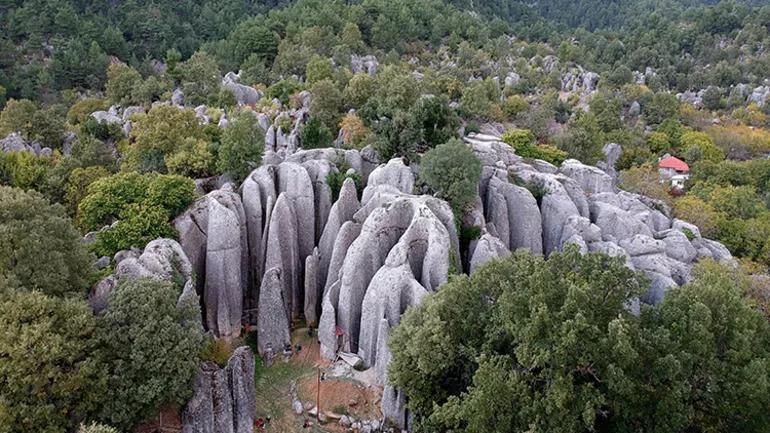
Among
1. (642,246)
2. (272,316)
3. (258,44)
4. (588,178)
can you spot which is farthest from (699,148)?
(272,316)

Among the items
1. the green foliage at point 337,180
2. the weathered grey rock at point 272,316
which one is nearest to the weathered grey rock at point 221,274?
the weathered grey rock at point 272,316

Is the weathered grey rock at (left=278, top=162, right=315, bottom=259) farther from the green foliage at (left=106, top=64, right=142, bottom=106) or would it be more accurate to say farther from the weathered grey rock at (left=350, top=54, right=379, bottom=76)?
the weathered grey rock at (left=350, top=54, right=379, bottom=76)

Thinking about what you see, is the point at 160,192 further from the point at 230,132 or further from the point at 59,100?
the point at 59,100

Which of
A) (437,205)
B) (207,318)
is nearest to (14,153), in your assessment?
(207,318)

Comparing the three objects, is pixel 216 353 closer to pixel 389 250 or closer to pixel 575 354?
pixel 389 250

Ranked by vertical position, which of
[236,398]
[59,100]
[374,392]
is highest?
[236,398]

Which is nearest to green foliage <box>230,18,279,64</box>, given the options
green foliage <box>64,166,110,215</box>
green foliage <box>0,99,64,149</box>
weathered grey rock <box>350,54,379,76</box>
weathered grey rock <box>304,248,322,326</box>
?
weathered grey rock <box>350,54,379,76</box>
